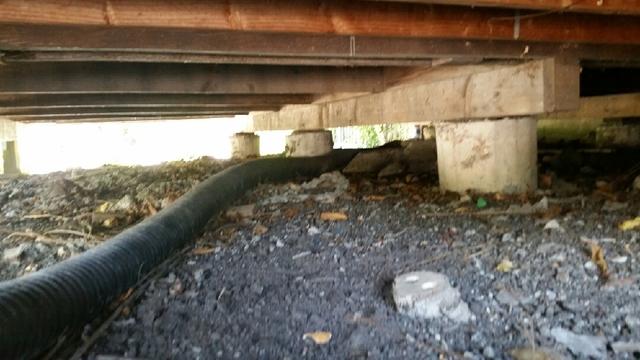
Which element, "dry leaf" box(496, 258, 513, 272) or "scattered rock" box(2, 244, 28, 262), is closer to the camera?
"dry leaf" box(496, 258, 513, 272)

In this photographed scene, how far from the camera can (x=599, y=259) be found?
91.3 inches

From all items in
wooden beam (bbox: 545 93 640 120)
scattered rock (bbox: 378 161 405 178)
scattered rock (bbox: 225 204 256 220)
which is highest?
wooden beam (bbox: 545 93 640 120)

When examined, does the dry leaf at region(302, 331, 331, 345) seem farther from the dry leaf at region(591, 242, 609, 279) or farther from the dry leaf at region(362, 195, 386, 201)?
the dry leaf at region(362, 195, 386, 201)

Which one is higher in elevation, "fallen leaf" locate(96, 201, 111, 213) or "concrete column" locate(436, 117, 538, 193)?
"concrete column" locate(436, 117, 538, 193)

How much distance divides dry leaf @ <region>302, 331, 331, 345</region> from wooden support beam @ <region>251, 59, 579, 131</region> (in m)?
2.48

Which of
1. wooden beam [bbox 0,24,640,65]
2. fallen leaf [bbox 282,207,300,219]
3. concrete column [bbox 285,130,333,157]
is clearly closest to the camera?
wooden beam [bbox 0,24,640,65]

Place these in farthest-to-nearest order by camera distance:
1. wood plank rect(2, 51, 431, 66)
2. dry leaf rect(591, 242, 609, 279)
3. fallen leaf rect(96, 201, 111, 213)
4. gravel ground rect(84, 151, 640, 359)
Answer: fallen leaf rect(96, 201, 111, 213) < wood plank rect(2, 51, 431, 66) < dry leaf rect(591, 242, 609, 279) < gravel ground rect(84, 151, 640, 359)

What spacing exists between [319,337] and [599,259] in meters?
1.46

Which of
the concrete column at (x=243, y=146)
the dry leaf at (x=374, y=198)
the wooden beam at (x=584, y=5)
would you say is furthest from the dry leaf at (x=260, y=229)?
the concrete column at (x=243, y=146)

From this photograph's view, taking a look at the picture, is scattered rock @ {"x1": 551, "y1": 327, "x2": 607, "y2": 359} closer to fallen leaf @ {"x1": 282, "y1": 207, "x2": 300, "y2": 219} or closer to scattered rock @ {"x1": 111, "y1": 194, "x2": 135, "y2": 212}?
fallen leaf @ {"x1": 282, "y1": 207, "x2": 300, "y2": 219}

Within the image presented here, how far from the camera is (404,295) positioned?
1940mm

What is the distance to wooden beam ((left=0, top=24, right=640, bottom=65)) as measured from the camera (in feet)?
8.01

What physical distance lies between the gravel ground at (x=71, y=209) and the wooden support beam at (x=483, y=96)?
87.2 inches

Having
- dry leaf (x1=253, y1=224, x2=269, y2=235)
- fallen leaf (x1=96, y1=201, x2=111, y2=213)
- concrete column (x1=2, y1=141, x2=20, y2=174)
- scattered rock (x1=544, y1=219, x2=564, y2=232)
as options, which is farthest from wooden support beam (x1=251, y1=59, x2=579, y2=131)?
concrete column (x1=2, y1=141, x2=20, y2=174)
